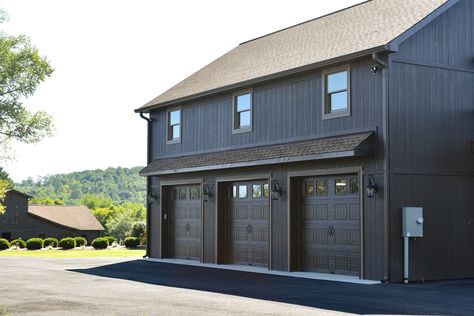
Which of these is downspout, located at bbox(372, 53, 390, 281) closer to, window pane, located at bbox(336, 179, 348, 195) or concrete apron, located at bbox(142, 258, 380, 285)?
concrete apron, located at bbox(142, 258, 380, 285)

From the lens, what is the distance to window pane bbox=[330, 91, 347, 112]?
1911 centimetres

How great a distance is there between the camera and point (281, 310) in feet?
40.2

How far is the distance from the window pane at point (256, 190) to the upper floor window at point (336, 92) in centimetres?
375

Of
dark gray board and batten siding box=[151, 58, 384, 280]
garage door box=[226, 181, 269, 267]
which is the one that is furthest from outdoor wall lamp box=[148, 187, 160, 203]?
garage door box=[226, 181, 269, 267]

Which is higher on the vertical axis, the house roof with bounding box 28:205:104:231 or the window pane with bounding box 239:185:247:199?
the window pane with bounding box 239:185:247:199

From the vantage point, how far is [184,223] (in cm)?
2605

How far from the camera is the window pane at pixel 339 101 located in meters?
19.1

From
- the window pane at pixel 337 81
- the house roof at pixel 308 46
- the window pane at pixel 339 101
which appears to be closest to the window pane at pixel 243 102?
the house roof at pixel 308 46

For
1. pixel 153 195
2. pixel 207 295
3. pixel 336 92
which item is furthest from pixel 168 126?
pixel 207 295

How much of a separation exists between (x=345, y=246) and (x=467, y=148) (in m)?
4.08

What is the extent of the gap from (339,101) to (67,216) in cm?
6284

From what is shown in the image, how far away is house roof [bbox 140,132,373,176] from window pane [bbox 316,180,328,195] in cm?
92

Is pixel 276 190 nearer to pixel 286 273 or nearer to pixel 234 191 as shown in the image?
pixel 286 273

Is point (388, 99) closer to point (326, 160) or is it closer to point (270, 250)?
point (326, 160)
